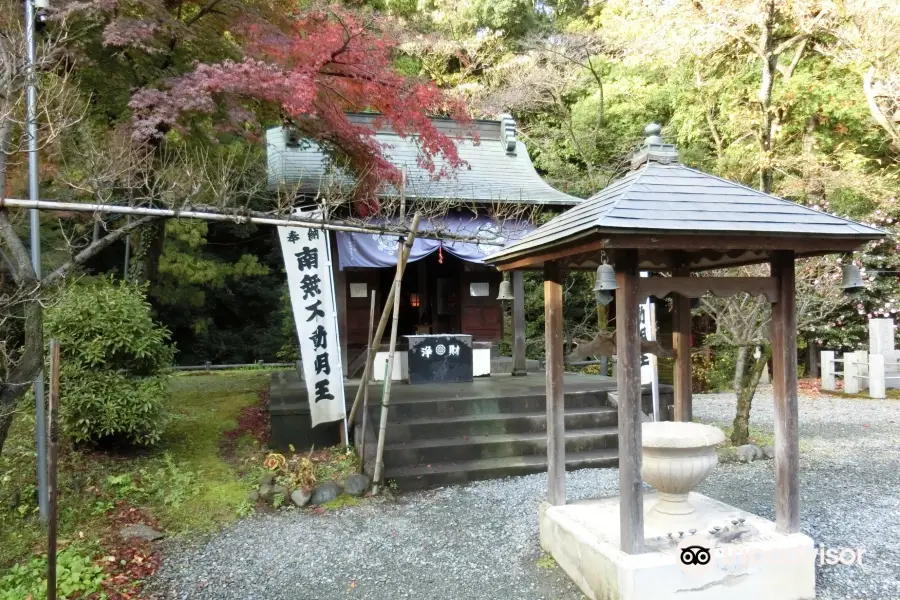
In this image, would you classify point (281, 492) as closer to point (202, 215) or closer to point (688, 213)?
point (202, 215)

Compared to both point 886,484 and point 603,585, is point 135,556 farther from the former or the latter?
point 886,484

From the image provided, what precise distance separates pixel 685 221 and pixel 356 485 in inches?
174

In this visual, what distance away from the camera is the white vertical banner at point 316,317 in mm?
7246

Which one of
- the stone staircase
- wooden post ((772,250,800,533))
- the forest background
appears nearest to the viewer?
wooden post ((772,250,800,533))

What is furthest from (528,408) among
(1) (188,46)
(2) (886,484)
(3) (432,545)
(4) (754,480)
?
(1) (188,46)

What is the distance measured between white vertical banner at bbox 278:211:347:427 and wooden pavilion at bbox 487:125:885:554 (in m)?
3.39

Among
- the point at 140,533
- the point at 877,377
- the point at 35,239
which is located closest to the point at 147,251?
the point at 35,239

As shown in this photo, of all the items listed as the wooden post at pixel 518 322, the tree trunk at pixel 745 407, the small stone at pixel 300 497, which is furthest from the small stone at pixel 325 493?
the tree trunk at pixel 745 407

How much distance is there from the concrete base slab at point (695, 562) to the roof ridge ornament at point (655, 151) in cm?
278

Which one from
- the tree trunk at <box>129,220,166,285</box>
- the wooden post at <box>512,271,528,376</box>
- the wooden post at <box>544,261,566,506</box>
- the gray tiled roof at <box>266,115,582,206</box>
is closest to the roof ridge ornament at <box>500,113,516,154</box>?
the gray tiled roof at <box>266,115,582,206</box>

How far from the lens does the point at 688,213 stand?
398 centimetres

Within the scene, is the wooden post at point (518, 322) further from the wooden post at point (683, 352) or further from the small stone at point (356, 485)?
the wooden post at point (683, 352)

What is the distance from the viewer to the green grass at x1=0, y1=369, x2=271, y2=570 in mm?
5262

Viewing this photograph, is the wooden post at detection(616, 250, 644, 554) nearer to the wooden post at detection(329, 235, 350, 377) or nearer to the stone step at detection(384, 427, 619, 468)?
the stone step at detection(384, 427, 619, 468)
